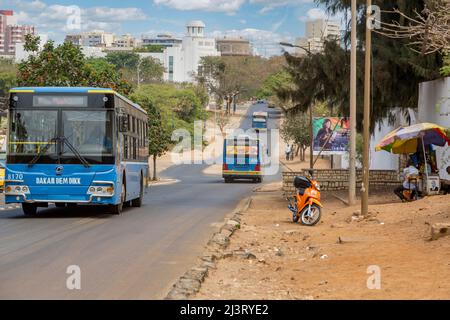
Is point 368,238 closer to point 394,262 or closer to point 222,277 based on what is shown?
point 394,262

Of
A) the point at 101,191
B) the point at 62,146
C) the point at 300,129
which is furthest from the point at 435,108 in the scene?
the point at 300,129

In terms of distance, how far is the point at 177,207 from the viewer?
94.6 ft

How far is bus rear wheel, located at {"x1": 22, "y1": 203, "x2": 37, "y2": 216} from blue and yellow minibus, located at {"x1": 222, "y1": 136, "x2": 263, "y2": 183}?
39.5 metres

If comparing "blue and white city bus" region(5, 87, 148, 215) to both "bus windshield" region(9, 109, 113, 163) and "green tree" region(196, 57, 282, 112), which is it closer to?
"bus windshield" region(9, 109, 113, 163)

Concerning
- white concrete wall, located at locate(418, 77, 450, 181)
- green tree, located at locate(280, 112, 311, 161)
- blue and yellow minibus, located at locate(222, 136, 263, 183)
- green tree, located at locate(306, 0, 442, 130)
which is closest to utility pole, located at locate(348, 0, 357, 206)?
white concrete wall, located at locate(418, 77, 450, 181)

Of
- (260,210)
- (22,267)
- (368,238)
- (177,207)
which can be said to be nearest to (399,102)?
(260,210)

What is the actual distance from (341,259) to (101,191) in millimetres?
9177

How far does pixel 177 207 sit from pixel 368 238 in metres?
12.6

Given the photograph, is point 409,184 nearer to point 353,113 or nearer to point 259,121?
point 353,113

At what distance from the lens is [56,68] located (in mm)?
43344

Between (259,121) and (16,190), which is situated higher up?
(259,121)

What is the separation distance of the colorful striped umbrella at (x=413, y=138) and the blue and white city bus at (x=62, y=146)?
27.8 feet

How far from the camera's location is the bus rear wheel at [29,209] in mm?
23062

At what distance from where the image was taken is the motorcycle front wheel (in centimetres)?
2172
